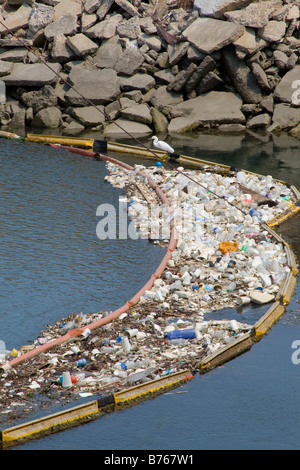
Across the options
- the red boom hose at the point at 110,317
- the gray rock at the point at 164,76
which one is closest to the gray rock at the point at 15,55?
the gray rock at the point at 164,76

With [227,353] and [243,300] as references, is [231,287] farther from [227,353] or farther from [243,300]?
[227,353]

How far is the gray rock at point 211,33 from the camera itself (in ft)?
75.4

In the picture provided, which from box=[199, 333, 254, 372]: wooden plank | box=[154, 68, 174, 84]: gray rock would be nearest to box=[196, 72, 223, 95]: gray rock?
box=[154, 68, 174, 84]: gray rock

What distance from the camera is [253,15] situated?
23.8 meters

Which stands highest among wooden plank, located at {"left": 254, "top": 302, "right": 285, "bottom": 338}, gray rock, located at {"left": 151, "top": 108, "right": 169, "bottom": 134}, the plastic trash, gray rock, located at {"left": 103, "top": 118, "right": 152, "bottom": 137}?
gray rock, located at {"left": 151, "top": 108, "right": 169, "bottom": 134}

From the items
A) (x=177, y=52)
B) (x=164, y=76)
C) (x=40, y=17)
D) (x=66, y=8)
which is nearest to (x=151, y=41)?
(x=177, y=52)

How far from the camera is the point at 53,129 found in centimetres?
2255

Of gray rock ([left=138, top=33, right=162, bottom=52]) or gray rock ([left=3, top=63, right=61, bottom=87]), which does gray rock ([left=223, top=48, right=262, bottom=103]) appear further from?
gray rock ([left=3, top=63, right=61, bottom=87])

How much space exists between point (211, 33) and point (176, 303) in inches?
638

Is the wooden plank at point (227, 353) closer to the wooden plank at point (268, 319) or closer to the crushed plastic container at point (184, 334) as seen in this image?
the wooden plank at point (268, 319)

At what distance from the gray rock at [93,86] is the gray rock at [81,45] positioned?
1054mm

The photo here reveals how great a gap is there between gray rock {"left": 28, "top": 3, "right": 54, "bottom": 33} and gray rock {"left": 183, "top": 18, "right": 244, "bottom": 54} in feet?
19.8

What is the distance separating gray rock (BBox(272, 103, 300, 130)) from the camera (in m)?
23.0
